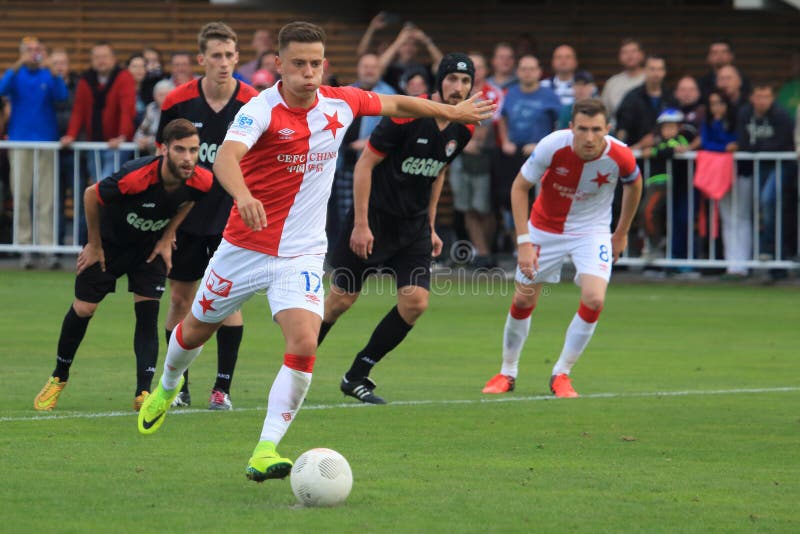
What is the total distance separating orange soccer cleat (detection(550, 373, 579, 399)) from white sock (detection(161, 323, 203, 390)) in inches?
127

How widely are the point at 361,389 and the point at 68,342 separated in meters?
1.97

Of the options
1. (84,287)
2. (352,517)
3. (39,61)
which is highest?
(39,61)

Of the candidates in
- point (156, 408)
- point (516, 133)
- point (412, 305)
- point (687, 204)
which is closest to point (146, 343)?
point (156, 408)

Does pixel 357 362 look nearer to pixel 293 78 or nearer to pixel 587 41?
pixel 293 78

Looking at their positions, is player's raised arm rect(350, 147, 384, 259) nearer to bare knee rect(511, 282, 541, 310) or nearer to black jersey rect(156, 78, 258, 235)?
black jersey rect(156, 78, 258, 235)

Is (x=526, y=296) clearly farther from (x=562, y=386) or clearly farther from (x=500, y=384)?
(x=562, y=386)

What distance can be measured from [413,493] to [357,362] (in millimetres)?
3473

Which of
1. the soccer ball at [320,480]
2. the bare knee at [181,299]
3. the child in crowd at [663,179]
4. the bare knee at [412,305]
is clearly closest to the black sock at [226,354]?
the bare knee at [181,299]

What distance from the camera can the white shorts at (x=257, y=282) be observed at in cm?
748

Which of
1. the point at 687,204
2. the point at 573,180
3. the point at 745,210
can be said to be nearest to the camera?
the point at 573,180

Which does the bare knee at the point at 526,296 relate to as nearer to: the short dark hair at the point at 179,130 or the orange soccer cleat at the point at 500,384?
the orange soccer cleat at the point at 500,384

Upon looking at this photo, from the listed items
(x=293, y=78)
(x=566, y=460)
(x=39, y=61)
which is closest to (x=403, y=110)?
(x=293, y=78)

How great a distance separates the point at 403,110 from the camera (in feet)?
26.1

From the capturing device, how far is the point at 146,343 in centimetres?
970
